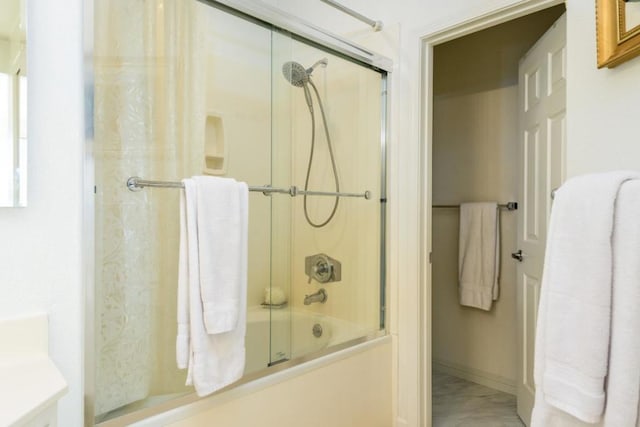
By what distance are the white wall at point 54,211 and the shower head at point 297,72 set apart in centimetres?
91

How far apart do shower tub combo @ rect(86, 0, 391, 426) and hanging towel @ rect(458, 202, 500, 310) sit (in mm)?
962

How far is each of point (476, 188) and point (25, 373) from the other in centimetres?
269

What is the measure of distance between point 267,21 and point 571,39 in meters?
1.15

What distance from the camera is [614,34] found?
1188mm

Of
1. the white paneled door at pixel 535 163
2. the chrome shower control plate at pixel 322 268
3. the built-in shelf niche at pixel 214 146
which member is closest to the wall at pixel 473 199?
the white paneled door at pixel 535 163

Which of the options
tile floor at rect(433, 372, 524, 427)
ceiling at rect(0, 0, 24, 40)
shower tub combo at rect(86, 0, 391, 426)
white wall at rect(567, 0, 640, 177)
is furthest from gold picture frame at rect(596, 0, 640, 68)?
tile floor at rect(433, 372, 524, 427)

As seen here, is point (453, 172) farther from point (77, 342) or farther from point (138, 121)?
point (77, 342)

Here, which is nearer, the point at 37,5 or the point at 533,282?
the point at 37,5

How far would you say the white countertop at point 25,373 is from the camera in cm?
66

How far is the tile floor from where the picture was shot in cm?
223

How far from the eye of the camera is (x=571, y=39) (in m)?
1.41

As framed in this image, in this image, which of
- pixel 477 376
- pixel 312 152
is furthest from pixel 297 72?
pixel 477 376

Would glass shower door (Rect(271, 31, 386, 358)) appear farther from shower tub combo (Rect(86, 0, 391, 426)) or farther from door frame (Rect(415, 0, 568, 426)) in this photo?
door frame (Rect(415, 0, 568, 426))

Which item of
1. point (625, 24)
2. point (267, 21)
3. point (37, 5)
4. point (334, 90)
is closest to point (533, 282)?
point (625, 24)
